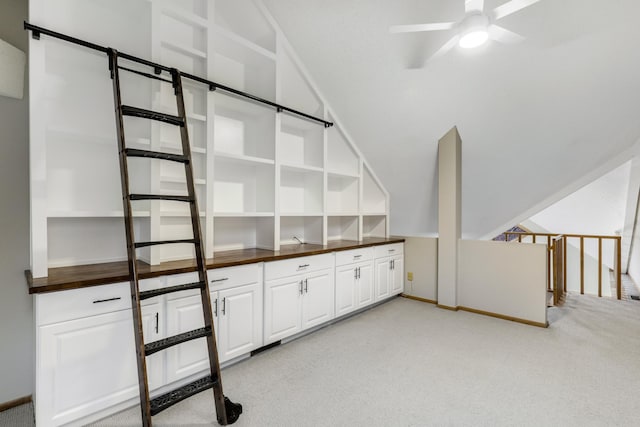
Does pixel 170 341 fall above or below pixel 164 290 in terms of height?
below

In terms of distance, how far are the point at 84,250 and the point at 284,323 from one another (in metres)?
1.64

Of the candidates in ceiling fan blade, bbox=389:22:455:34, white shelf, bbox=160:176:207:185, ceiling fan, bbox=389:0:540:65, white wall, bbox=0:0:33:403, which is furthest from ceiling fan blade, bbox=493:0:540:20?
white wall, bbox=0:0:33:403

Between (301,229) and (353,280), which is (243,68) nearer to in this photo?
(301,229)

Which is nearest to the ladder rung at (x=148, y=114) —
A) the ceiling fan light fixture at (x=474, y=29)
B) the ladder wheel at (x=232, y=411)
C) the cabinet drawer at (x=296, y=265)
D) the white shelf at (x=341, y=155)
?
the cabinet drawer at (x=296, y=265)

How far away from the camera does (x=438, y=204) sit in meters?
4.09

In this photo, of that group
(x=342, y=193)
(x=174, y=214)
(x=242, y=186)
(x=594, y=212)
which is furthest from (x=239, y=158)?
(x=594, y=212)

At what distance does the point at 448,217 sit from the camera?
3.90 metres

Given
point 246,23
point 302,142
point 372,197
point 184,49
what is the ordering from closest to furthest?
point 184,49 < point 246,23 < point 302,142 < point 372,197

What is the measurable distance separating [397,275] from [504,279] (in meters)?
1.30

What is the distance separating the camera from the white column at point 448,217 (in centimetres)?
371

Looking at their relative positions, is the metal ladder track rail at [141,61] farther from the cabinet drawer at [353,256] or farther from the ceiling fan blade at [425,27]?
the cabinet drawer at [353,256]

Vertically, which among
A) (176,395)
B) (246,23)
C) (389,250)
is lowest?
(176,395)

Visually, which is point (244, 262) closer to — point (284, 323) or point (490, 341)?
point (284, 323)

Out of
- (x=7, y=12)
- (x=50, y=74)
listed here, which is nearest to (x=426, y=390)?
(x=50, y=74)
